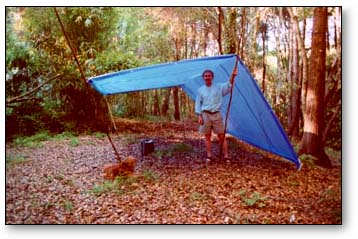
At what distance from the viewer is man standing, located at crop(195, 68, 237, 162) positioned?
2971mm

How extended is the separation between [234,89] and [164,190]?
899 millimetres

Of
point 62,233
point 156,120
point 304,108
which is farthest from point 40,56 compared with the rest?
point 304,108

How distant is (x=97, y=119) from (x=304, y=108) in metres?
1.54

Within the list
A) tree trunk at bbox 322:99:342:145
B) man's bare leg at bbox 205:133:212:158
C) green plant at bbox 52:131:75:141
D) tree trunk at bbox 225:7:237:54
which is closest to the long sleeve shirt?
man's bare leg at bbox 205:133:212:158

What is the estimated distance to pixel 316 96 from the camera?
300 centimetres

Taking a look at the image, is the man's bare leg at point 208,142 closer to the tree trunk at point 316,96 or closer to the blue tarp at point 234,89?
the blue tarp at point 234,89

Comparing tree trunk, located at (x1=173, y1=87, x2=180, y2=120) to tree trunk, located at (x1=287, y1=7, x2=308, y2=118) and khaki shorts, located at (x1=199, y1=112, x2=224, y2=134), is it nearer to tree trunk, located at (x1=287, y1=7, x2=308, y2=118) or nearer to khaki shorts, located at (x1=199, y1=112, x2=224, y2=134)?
khaki shorts, located at (x1=199, y1=112, x2=224, y2=134)

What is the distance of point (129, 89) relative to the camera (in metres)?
3.11

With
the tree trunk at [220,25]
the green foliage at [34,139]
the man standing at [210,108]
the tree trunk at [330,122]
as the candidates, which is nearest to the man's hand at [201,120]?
the man standing at [210,108]

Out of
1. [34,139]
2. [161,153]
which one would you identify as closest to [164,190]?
[161,153]

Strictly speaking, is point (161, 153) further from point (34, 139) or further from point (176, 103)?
point (34, 139)

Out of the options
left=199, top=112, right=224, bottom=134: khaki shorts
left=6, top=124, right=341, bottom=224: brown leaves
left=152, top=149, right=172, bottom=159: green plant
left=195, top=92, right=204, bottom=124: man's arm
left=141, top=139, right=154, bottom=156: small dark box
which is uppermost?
Answer: left=195, top=92, right=204, bottom=124: man's arm
